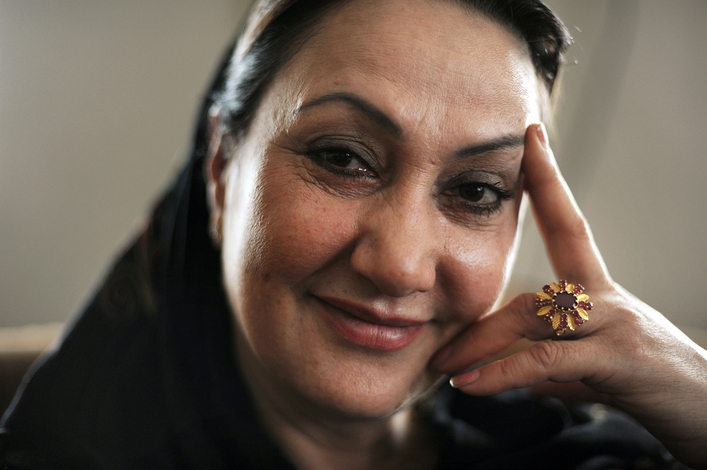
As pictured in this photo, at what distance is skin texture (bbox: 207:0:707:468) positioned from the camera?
0.94 meters

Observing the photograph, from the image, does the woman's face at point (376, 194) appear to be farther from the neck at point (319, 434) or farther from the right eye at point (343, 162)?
the neck at point (319, 434)

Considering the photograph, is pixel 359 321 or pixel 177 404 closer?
pixel 359 321

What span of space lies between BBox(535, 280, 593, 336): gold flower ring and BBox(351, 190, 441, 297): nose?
293 mm

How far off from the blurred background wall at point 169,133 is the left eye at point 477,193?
929mm

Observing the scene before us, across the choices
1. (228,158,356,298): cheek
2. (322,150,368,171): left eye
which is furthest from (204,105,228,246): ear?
(322,150,368,171): left eye

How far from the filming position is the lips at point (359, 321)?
3.20 feet

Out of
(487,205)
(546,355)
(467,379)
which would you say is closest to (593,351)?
(546,355)

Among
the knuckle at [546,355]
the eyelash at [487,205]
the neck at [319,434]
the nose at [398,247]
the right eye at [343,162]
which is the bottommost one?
the neck at [319,434]

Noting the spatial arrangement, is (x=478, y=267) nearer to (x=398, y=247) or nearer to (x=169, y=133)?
(x=398, y=247)

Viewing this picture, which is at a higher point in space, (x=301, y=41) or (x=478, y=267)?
(x=301, y=41)

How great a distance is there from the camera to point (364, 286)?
3.16 ft

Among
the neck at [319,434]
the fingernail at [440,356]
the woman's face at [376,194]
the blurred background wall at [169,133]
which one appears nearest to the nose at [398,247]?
the woman's face at [376,194]

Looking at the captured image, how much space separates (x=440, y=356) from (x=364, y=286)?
31 cm

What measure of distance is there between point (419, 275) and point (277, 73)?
1.82 feet
